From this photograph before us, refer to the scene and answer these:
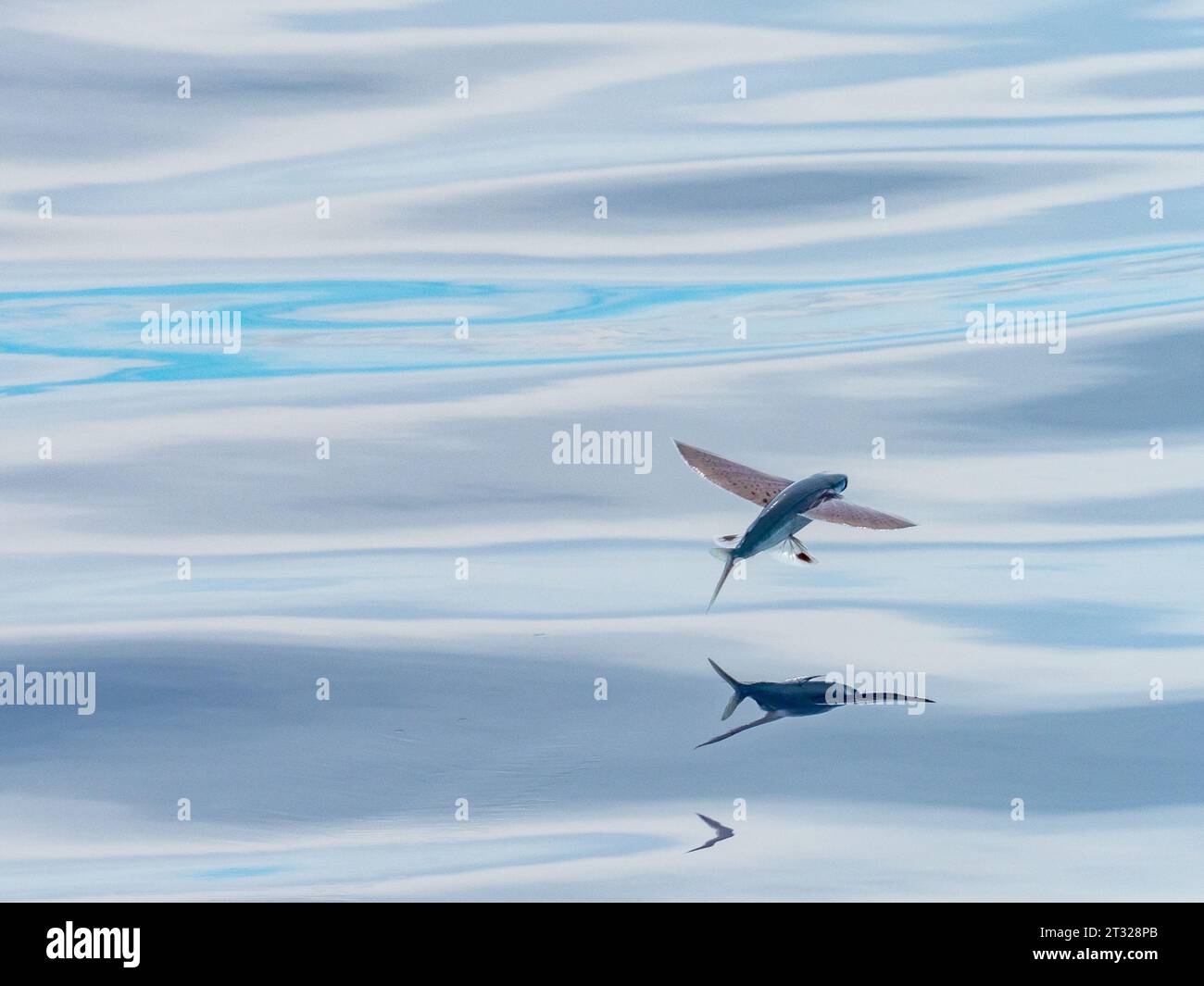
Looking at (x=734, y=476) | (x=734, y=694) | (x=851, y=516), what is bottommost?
(x=734, y=694)

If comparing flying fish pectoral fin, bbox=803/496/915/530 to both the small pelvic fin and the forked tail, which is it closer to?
the small pelvic fin

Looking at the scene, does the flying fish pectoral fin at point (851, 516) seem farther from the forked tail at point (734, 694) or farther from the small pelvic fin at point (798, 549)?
the forked tail at point (734, 694)

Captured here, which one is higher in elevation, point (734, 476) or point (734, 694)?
point (734, 476)

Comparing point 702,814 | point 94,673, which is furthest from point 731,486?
point 94,673

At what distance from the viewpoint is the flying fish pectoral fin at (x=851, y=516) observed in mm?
6188

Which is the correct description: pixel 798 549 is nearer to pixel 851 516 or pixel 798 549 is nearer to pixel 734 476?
pixel 851 516

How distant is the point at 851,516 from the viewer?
623cm

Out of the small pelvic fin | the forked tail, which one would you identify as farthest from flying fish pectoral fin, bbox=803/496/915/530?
the forked tail

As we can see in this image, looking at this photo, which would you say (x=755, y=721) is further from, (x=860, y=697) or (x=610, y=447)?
(x=610, y=447)

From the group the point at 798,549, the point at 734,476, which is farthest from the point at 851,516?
the point at 734,476

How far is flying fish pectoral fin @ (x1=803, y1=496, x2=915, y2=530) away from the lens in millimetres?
6188

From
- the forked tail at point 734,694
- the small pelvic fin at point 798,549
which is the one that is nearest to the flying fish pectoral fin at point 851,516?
the small pelvic fin at point 798,549

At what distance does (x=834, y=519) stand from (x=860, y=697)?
34.6 inches

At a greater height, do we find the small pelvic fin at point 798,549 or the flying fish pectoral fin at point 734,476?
the flying fish pectoral fin at point 734,476
